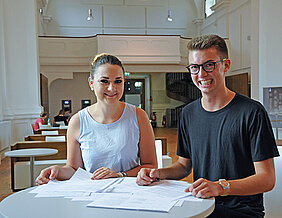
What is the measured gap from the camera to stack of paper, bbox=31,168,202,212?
1325 millimetres

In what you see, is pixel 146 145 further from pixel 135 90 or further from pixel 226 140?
pixel 135 90

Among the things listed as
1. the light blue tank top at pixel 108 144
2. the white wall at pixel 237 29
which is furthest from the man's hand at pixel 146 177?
the white wall at pixel 237 29

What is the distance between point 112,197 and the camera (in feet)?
4.67

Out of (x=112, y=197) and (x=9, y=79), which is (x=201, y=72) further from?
(x=9, y=79)

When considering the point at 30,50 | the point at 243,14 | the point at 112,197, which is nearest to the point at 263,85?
the point at 243,14

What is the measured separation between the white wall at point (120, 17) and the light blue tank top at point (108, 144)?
17.3 metres

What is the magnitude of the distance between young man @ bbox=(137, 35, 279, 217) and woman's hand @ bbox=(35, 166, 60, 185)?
53 centimetres

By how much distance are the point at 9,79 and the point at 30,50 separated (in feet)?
4.86

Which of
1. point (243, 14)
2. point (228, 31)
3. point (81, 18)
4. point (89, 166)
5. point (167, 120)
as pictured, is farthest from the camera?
point (167, 120)

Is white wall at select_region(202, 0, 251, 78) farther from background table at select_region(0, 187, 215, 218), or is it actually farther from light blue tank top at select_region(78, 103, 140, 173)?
background table at select_region(0, 187, 215, 218)

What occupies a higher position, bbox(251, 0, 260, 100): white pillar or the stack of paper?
bbox(251, 0, 260, 100): white pillar

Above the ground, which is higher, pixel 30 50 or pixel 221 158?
pixel 30 50

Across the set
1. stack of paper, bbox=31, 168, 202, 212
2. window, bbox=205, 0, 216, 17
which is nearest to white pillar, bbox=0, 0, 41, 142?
stack of paper, bbox=31, 168, 202, 212

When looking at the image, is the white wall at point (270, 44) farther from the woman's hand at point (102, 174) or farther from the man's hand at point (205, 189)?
the man's hand at point (205, 189)
